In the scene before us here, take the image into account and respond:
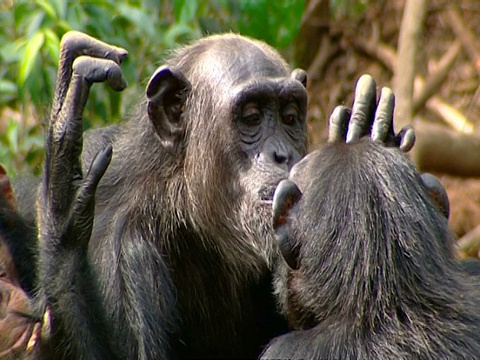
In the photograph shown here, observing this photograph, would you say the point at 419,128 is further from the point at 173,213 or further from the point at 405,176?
the point at 405,176

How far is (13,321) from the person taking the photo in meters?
6.36

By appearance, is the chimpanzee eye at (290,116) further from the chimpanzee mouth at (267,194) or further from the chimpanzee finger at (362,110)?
the chimpanzee finger at (362,110)

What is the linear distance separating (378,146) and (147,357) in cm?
190

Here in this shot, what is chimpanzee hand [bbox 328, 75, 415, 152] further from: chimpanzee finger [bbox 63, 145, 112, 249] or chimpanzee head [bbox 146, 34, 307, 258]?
chimpanzee finger [bbox 63, 145, 112, 249]

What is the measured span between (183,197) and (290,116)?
842 mm

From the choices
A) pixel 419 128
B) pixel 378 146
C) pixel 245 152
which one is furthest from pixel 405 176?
pixel 419 128

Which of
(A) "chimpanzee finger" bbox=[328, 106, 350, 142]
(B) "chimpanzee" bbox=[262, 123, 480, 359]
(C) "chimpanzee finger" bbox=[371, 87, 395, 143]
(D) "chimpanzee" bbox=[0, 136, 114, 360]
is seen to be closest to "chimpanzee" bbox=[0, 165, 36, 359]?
(D) "chimpanzee" bbox=[0, 136, 114, 360]

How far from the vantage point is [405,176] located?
202 inches

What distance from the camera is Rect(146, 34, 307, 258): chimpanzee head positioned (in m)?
6.41

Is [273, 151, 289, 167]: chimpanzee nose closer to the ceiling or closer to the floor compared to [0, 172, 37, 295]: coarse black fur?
closer to the ceiling

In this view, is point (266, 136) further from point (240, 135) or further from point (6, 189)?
point (6, 189)

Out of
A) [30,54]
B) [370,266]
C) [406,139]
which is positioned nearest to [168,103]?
[406,139]

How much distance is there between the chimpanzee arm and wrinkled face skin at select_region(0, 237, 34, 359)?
0.35 meters

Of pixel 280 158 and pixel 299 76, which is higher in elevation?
pixel 299 76
